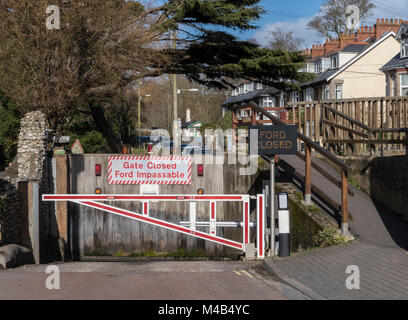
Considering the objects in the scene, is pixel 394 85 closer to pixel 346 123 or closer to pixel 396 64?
pixel 396 64

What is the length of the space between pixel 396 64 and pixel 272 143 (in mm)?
31973

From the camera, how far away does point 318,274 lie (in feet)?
25.3

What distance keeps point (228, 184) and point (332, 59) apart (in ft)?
111

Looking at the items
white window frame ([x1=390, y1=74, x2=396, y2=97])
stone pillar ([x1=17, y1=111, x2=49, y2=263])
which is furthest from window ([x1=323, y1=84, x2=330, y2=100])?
stone pillar ([x1=17, y1=111, x2=49, y2=263])

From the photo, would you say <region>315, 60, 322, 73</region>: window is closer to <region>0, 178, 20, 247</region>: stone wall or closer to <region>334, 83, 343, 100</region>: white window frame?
<region>334, 83, 343, 100</region>: white window frame

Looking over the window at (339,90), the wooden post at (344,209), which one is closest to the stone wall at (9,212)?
the wooden post at (344,209)

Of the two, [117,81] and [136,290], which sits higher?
[117,81]

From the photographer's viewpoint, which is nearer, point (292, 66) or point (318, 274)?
point (318, 274)

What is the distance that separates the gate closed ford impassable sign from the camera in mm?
9492

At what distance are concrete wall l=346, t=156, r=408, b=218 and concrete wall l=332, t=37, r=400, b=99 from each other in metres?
31.5

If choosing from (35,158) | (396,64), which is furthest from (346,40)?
(35,158)

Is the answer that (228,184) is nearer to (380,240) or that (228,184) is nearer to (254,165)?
A: (254,165)

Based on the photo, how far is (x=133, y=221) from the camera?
43.5 ft
